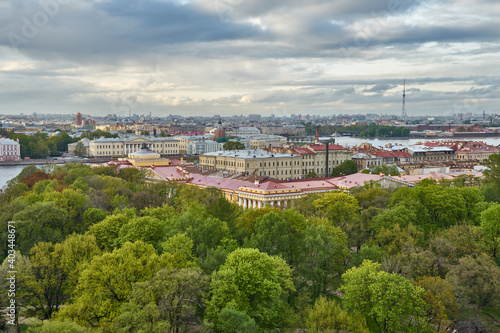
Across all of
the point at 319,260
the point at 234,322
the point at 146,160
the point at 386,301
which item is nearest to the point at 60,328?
the point at 234,322

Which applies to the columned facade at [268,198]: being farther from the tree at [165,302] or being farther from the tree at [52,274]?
the tree at [165,302]

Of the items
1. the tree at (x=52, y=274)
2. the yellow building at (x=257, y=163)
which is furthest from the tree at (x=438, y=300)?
the yellow building at (x=257, y=163)

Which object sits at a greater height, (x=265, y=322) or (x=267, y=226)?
(x=267, y=226)

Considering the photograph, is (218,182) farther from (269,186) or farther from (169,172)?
(169,172)

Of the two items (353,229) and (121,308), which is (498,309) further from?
(121,308)

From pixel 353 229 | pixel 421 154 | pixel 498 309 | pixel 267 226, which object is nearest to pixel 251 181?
pixel 353 229
